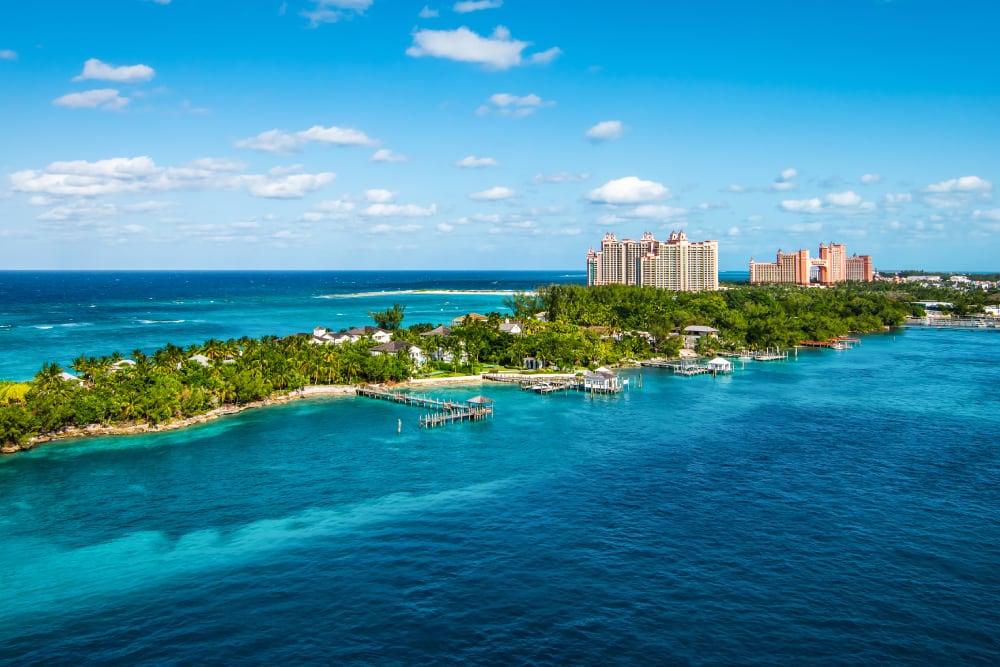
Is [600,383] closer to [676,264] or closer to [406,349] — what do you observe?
[406,349]

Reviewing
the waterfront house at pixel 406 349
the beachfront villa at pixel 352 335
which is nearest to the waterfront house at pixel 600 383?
the waterfront house at pixel 406 349

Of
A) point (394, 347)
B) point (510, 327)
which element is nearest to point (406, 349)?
point (394, 347)

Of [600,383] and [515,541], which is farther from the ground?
[600,383]

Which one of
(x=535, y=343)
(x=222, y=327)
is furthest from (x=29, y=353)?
(x=535, y=343)

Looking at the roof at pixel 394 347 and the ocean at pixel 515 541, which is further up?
the roof at pixel 394 347

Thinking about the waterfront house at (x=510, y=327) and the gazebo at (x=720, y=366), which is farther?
the waterfront house at (x=510, y=327)

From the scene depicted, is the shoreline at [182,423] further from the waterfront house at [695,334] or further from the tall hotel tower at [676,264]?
the tall hotel tower at [676,264]
